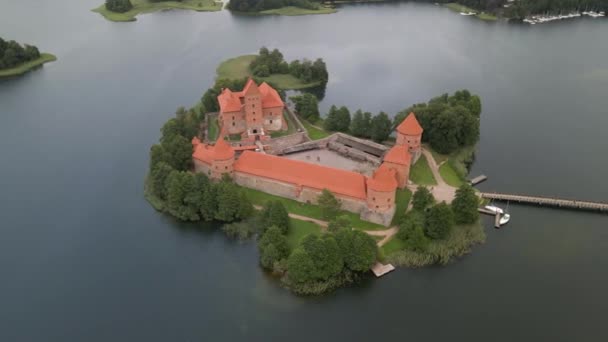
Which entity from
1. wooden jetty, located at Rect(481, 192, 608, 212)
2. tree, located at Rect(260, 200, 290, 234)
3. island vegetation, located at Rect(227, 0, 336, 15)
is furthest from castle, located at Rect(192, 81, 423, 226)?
island vegetation, located at Rect(227, 0, 336, 15)

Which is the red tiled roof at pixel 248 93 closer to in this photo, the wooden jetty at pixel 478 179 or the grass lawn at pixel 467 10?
the wooden jetty at pixel 478 179

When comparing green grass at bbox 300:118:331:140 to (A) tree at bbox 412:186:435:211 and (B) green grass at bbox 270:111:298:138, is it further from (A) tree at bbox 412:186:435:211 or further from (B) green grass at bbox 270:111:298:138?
(A) tree at bbox 412:186:435:211

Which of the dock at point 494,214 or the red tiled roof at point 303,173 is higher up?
the red tiled roof at point 303,173

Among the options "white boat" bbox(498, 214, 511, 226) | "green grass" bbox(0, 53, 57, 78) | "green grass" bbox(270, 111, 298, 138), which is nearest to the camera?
"white boat" bbox(498, 214, 511, 226)

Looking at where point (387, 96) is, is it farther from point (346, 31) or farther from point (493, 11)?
point (493, 11)

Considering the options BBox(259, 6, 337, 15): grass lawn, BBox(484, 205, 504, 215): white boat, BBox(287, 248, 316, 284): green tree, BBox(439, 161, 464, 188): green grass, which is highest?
BBox(259, 6, 337, 15): grass lawn

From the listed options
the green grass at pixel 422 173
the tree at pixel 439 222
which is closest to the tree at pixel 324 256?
the tree at pixel 439 222

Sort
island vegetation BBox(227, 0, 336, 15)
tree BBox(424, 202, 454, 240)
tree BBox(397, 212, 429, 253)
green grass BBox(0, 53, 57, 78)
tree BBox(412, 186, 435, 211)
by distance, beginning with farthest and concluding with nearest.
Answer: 1. island vegetation BBox(227, 0, 336, 15)
2. green grass BBox(0, 53, 57, 78)
3. tree BBox(412, 186, 435, 211)
4. tree BBox(424, 202, 454, 240)
5. tree BBox(397, 212, 429, 253)
